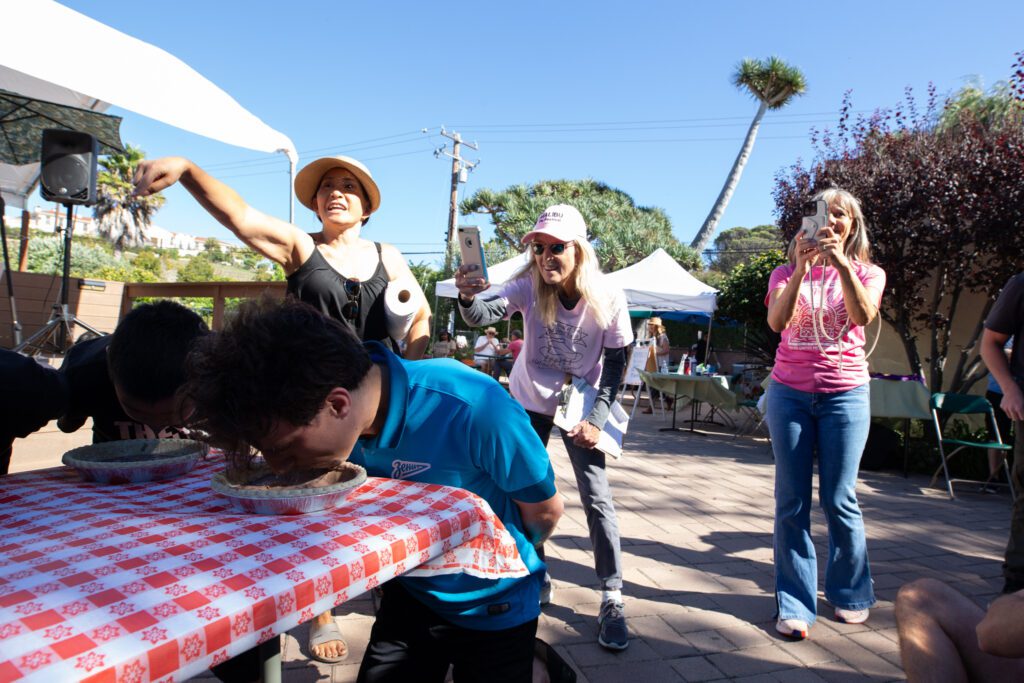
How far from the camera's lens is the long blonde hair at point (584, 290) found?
2.51m

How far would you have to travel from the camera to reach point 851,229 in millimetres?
2676

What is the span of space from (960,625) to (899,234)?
21.4 ft

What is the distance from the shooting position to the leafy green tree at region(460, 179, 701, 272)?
92.4 ft

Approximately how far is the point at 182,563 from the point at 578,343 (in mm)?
1900

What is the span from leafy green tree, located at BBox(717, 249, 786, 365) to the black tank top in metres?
8.41

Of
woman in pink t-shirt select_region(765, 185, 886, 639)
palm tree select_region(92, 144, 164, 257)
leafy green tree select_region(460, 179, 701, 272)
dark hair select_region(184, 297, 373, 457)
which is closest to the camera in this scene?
dark hair select_region(184, 297, 373, 457)

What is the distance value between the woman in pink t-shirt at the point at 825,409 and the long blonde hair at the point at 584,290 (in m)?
0.80

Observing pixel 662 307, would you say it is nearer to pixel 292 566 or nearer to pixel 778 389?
pixel 778 389

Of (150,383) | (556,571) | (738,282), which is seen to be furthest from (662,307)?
(150,383)

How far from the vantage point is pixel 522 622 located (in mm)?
1432

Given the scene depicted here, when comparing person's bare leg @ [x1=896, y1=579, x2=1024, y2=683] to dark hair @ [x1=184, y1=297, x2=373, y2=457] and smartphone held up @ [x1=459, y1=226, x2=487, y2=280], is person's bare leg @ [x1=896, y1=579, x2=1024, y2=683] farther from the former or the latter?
smartphone held up @ [x1=459, y1=226, x2=487, y2=280]

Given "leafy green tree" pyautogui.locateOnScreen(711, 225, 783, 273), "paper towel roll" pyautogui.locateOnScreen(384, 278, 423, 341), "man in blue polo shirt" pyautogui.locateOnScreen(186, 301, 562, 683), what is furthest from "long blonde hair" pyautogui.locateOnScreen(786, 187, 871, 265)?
"leafy green tree" pyautogui.locateOnScreen(711, 225, 783, 273)

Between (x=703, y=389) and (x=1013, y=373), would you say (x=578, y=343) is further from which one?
(x=703, y=389)

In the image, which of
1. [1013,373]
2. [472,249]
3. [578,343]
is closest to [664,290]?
[1013,373]
